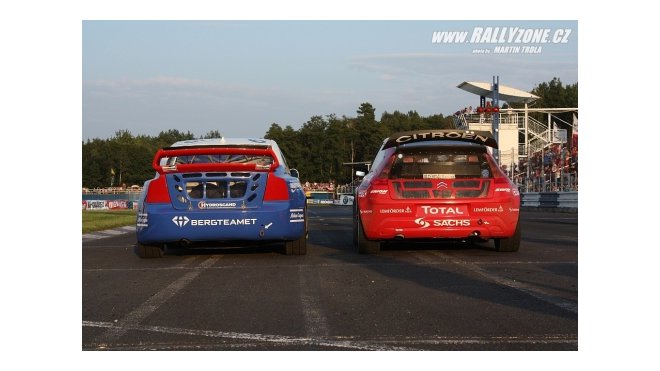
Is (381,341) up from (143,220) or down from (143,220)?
down

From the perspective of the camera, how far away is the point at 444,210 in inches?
390

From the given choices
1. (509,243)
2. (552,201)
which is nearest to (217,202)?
(509,243)

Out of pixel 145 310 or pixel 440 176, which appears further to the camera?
pixel 440 176

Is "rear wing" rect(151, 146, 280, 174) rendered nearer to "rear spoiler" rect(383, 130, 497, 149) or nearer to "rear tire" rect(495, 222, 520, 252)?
"rear spoiler" rect(383, 130, 497, 149)

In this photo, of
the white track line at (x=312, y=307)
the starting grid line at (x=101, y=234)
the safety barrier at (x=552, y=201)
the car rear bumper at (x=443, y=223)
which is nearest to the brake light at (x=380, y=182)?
the car rear bumper at (x=443, y=223)

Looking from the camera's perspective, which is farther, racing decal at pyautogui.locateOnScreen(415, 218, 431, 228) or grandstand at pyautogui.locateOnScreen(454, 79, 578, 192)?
grandstand at pyautogui.locateOnScreen(454, 79, 578, 192)

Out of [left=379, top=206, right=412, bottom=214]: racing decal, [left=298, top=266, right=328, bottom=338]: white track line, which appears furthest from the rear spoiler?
[left=298, top=266, right=328, bottom=338]: white track line

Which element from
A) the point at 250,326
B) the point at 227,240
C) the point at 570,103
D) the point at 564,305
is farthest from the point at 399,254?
the point at 570,103

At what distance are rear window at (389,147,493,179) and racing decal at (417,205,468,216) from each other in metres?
0.43

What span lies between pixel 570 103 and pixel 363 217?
7130 cm

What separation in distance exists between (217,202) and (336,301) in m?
3.51

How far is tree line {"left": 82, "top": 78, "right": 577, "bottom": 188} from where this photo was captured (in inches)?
3868

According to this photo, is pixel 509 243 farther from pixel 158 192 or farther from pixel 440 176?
pixel 158 192

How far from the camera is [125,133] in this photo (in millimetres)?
137500
